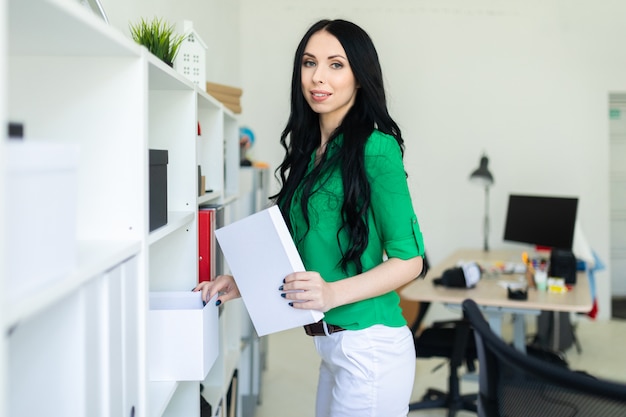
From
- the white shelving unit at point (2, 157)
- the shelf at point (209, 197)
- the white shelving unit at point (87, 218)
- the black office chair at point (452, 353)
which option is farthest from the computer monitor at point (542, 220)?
the white shelving unit at point (2, 157)

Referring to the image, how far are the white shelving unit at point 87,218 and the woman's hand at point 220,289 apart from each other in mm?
186

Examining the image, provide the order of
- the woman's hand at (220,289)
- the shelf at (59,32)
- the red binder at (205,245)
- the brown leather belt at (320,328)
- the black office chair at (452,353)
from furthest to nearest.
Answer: the black office chair at (452,353) < the red binder at (205,245) < the woman's hand at (220,289) < the brown leather belt at (320,328) < the shelf at (59,32)

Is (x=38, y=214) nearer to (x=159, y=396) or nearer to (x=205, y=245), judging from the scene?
(x=159, y=396)

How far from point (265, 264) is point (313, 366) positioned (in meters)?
2.98

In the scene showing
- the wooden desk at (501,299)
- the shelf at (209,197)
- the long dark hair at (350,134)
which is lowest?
the wooden desk at (501,299)

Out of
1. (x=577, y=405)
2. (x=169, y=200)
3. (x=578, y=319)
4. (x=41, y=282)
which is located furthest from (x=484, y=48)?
(x=41, y=282)

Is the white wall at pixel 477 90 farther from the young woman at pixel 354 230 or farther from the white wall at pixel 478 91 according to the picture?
the young woman at pixel 354 230

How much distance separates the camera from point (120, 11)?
214 cm

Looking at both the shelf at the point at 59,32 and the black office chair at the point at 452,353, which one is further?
the black office chair at the point at 452,353

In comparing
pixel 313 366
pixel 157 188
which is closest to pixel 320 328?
pixel 157 188

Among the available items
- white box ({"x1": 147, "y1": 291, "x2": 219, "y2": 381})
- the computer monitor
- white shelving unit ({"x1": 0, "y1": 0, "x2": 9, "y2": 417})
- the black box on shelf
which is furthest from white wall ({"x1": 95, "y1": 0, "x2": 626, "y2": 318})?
white shelving unit ({"x1": 0, "y1": 0, "x2": 9, "y2": 417})

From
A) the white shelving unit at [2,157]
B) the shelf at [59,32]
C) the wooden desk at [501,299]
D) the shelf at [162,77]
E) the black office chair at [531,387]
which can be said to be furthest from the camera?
the wooden desk at [501,299]

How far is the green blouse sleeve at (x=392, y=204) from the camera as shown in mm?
1368

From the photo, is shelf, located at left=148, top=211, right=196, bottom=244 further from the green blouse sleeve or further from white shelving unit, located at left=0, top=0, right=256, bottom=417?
the green blouse sleeve
